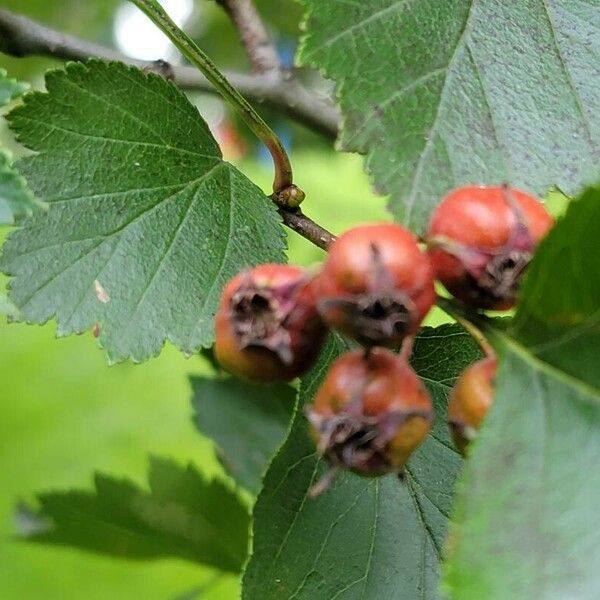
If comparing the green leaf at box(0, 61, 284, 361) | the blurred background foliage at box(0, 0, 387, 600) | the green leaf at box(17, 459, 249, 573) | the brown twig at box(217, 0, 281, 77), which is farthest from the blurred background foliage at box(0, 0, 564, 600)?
the green leaf at box(0, 61, 284, 361)

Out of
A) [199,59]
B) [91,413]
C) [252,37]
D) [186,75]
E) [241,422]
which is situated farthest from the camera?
[91,413]

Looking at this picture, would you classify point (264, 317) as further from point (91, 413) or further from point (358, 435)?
point (91, 413)

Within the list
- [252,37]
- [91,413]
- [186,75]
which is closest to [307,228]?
[186,75]

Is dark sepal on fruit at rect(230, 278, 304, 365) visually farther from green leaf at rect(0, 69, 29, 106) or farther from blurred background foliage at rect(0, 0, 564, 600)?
blurred background foliage at rect(0, 0, 564, 600)

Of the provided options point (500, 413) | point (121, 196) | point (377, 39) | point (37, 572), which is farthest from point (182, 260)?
point (37, 572)

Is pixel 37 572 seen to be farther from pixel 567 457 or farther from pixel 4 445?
pixel 567 457

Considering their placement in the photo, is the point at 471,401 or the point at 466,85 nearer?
the point at 471,401

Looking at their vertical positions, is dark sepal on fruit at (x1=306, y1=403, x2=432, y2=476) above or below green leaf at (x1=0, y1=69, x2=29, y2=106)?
below
